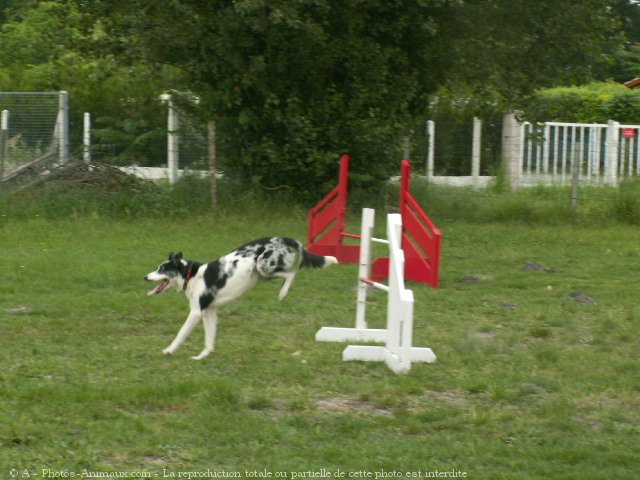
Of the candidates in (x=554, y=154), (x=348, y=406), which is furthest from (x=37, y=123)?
(x=348, y=406)

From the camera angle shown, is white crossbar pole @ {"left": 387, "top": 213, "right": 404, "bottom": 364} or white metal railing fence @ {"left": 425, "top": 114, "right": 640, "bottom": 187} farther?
white metal railing fence @ {"left": 425, "top": 114, "right": 640, "bottom": 187}

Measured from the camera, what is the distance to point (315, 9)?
54.9 ft

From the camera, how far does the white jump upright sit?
7.43 m

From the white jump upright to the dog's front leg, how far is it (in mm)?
1201

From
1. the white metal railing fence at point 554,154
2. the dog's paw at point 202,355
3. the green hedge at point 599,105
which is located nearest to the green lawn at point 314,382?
the dog's paw at point 202,355

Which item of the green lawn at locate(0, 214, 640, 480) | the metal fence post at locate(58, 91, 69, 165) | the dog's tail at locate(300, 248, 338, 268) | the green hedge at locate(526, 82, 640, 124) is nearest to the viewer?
the green lawn at locate(0, 214, 640, 480)

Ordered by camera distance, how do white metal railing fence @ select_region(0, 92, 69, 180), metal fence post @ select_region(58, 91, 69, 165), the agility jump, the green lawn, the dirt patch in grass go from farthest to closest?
metal fence post @ select_region(58, 91, 69, 165)
white metal railing fence @ select_region(0, 92, 69, 180)
the agility jump
the dirt patch in grass
the green lawn

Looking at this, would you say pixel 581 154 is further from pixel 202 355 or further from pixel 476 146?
pixel 202 355

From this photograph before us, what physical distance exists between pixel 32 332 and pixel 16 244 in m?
5.85

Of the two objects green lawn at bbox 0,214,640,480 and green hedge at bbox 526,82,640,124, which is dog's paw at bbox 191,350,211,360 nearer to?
green lawn at bbox 0,214,640,480

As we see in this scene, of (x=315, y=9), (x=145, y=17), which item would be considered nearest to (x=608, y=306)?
(x=315, y=9)

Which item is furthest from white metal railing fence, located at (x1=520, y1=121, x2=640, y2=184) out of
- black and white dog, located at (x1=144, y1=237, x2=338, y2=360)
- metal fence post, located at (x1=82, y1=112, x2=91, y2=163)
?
black and white dog, located at (x1=144, y1=237, x2=338, y2=360)

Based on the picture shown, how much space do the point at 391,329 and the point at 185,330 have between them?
67.3 inches

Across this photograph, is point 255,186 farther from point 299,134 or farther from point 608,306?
point 608,306
